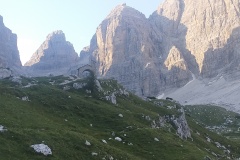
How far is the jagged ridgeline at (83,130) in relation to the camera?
38812 millimetres

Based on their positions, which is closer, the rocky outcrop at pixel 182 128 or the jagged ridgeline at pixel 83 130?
the jagged ridgeline at pixel 83 130

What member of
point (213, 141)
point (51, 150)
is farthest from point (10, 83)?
point (51, 150)

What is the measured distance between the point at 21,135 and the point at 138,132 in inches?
901

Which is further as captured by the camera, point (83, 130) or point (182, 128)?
point (182, 128)

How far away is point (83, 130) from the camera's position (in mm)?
53625

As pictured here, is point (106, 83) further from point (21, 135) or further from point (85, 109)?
point (21, 135)

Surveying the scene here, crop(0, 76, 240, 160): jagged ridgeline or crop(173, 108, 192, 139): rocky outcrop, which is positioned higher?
crop(0, 76, 240, 160): jagged ridgeline

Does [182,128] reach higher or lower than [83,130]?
lower

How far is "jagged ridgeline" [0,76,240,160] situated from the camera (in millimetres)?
38812

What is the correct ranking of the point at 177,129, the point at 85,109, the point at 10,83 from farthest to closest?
the point at 10,83 < the point at 177,129 < the point at 85,109

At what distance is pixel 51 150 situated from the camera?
124 feet

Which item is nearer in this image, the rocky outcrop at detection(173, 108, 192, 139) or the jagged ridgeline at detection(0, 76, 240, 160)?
the jagged ridgeline at detection(0, 76, 240, 160)

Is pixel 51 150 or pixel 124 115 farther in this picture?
pixel 124 115

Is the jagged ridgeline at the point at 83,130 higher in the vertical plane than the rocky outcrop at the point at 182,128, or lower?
higher
